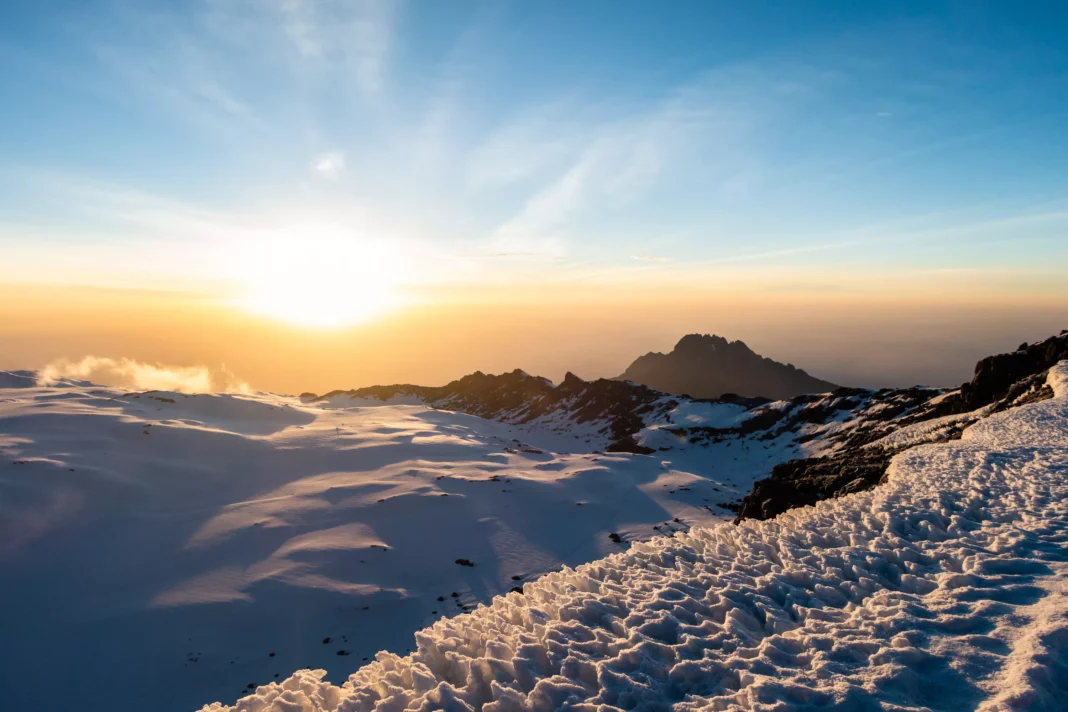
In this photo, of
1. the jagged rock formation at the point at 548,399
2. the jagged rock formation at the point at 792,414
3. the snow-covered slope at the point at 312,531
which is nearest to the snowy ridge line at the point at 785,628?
the snow-covered slope at the point at 312,531

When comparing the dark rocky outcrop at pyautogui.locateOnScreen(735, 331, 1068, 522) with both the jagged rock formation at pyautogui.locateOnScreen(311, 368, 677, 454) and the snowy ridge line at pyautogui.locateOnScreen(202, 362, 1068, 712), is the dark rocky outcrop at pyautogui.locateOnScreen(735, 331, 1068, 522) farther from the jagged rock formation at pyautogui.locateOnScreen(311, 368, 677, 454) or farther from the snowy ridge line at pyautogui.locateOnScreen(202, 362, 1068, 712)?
the jagged rock formation at pyautogui.locateOnScreen(311, 368, 677, 454)

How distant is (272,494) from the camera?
133 ft

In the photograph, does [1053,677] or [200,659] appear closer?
[1053,677]

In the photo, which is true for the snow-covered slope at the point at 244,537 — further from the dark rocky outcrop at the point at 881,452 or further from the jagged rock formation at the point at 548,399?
the jagged rock formation at the point at 548,399

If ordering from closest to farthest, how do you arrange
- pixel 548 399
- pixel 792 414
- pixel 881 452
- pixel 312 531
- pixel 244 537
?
pixel 881 452, pixel 244 537, pixel 312 531, pixel 792 414, pixel 548 399

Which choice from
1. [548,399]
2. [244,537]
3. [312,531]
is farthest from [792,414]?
[244,537]

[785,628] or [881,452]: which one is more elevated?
[881,452]

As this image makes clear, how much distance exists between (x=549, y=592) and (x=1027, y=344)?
164ft

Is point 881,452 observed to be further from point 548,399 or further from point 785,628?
point 548,399

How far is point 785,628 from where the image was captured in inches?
301

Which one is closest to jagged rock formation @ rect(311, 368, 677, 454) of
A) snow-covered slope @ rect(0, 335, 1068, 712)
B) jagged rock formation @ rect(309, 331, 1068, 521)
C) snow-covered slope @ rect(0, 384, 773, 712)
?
jagged rock formation @ rect(309, 331, 1068, 521)

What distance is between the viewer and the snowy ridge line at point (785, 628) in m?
6.01

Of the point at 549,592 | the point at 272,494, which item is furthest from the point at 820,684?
the point at 272,494

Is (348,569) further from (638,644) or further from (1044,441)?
(1044,441)
